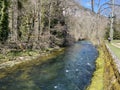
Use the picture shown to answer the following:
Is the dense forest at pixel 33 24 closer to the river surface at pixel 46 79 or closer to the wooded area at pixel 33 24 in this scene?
the wooded area at pixel 33 24

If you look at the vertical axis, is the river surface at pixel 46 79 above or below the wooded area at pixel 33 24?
below

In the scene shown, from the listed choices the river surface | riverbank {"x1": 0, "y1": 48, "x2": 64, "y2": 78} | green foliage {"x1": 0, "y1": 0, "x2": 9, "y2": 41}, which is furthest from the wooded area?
the river surface

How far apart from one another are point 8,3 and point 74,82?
51.7 feet

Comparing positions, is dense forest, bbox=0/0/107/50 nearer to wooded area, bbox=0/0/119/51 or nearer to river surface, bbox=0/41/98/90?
wooded area, bbox=0/0/119/51

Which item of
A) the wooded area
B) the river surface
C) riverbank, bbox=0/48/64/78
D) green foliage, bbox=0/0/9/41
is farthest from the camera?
the wooded area

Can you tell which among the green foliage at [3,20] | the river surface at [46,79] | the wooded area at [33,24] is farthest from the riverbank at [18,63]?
the green foliage at [3,20]

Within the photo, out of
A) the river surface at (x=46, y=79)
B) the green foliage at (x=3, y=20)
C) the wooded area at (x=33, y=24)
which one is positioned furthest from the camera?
the wooded area at (x=33, y=24)

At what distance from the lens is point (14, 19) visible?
29875mm

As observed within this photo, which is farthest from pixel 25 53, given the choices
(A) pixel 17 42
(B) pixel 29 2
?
(B) pixel 29 2

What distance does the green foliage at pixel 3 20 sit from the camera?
81.3ft

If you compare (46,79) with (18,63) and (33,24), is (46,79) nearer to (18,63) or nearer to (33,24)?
(18,63)

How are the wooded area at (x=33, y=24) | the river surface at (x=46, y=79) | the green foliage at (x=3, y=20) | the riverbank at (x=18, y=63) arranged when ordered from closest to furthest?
the river surface at (x=46, y=79), the riverbank at (x=18, y=63), the green foliage at (x=3, y=20), the wooded area at (x=33, y=24)

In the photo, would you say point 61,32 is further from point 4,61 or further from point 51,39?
point 4,61

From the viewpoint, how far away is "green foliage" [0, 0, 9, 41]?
81.3 ft
